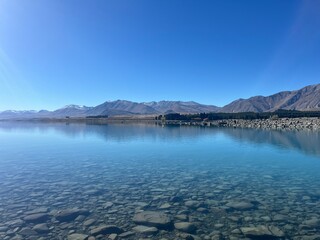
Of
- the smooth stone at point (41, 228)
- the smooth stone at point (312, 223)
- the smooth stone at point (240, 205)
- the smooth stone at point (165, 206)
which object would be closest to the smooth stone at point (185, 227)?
the smooth stone at point (165, 206)

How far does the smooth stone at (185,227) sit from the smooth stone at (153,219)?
0.30m

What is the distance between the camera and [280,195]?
1420cm

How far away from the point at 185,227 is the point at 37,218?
566cm

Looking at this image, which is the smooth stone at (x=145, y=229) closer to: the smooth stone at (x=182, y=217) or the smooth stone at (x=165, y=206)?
the smooth stone at (x=182, y=217)

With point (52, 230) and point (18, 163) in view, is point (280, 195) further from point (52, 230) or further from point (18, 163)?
point (18, 163)

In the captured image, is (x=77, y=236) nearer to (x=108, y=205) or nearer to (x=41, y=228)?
(x=41, y=228)

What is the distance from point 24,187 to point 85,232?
7.68m

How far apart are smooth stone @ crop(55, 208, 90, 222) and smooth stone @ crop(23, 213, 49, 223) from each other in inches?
17.1

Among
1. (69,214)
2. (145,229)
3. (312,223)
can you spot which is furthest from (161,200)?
(312,223)

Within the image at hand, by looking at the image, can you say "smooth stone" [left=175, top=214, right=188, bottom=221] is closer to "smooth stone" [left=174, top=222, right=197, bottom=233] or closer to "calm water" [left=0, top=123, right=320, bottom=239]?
"calm water" [left=0, top=123, right=320, bottom=239]

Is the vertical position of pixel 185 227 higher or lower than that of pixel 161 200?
lower

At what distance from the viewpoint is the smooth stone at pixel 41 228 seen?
9.66m

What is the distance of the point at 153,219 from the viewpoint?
1073 centimetres

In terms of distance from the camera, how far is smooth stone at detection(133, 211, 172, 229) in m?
10.3
